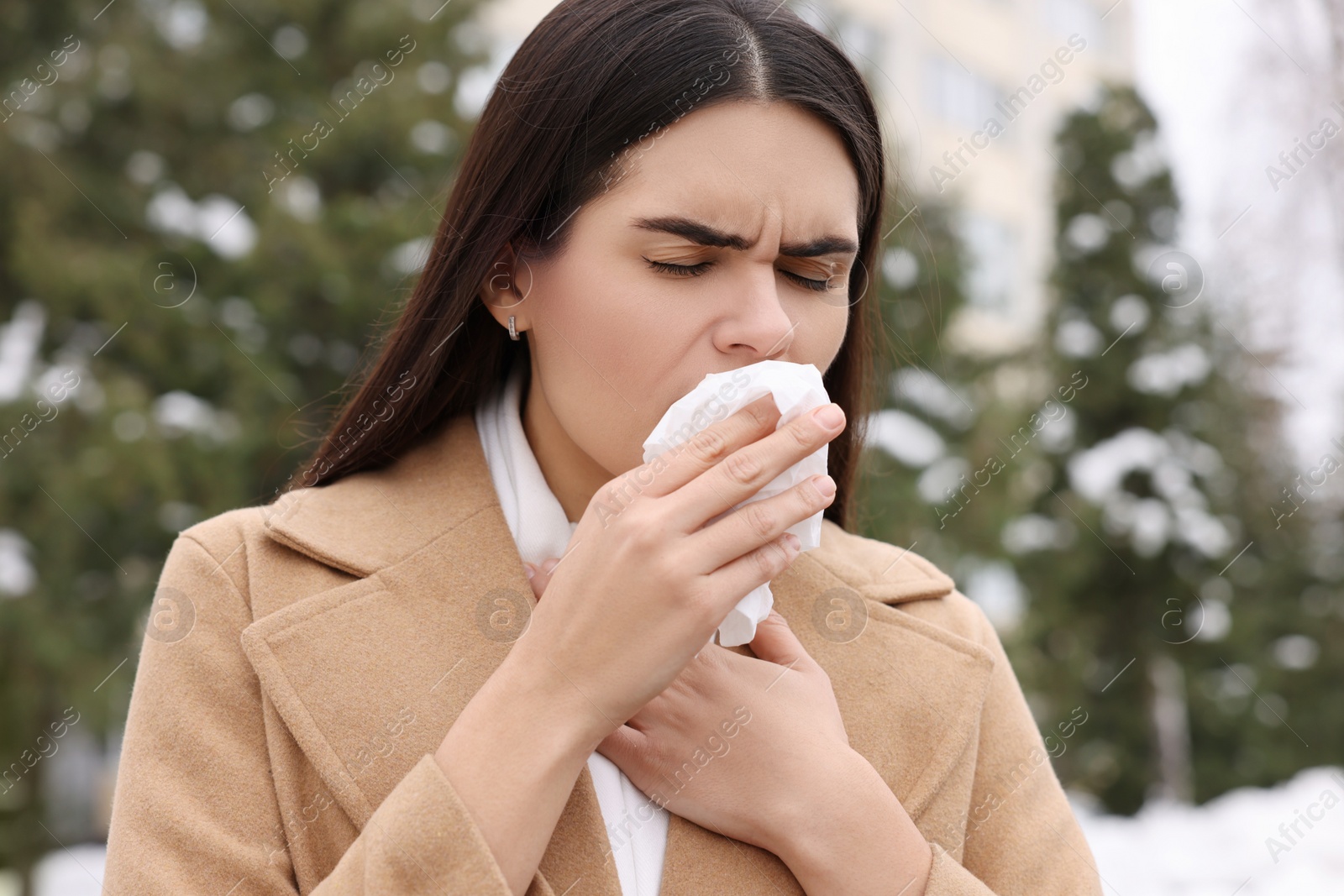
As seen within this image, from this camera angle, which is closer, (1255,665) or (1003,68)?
(1255,665)

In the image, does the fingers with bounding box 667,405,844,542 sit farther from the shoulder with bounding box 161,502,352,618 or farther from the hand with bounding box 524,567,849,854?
the shoulder with bounding box 161,502,352,618

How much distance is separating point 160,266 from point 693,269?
975 centimetres

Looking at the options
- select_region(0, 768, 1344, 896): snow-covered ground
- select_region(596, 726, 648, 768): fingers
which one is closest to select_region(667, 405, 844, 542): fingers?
select_region(596, 726, 648, 768): fingers

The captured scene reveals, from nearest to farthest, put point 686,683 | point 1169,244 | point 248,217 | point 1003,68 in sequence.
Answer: point 686,683 < point 248,217 < point 1169,244 < point 1003,68

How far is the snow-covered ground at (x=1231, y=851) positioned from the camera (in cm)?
635

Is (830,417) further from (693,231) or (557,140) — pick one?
(557,140)

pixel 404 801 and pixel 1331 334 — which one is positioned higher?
pixel 404 801

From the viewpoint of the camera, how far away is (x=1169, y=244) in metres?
15.8

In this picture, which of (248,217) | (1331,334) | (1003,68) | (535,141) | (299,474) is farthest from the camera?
(1003,68)

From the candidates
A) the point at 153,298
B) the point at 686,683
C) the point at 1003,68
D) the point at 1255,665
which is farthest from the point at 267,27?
the point at 1003,68

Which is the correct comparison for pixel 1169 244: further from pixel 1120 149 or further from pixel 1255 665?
pixel 1255 665

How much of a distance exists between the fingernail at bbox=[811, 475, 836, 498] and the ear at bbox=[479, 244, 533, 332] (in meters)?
0.75

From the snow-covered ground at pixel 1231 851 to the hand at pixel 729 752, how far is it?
14.5ft

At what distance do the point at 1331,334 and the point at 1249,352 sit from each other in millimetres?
1883
